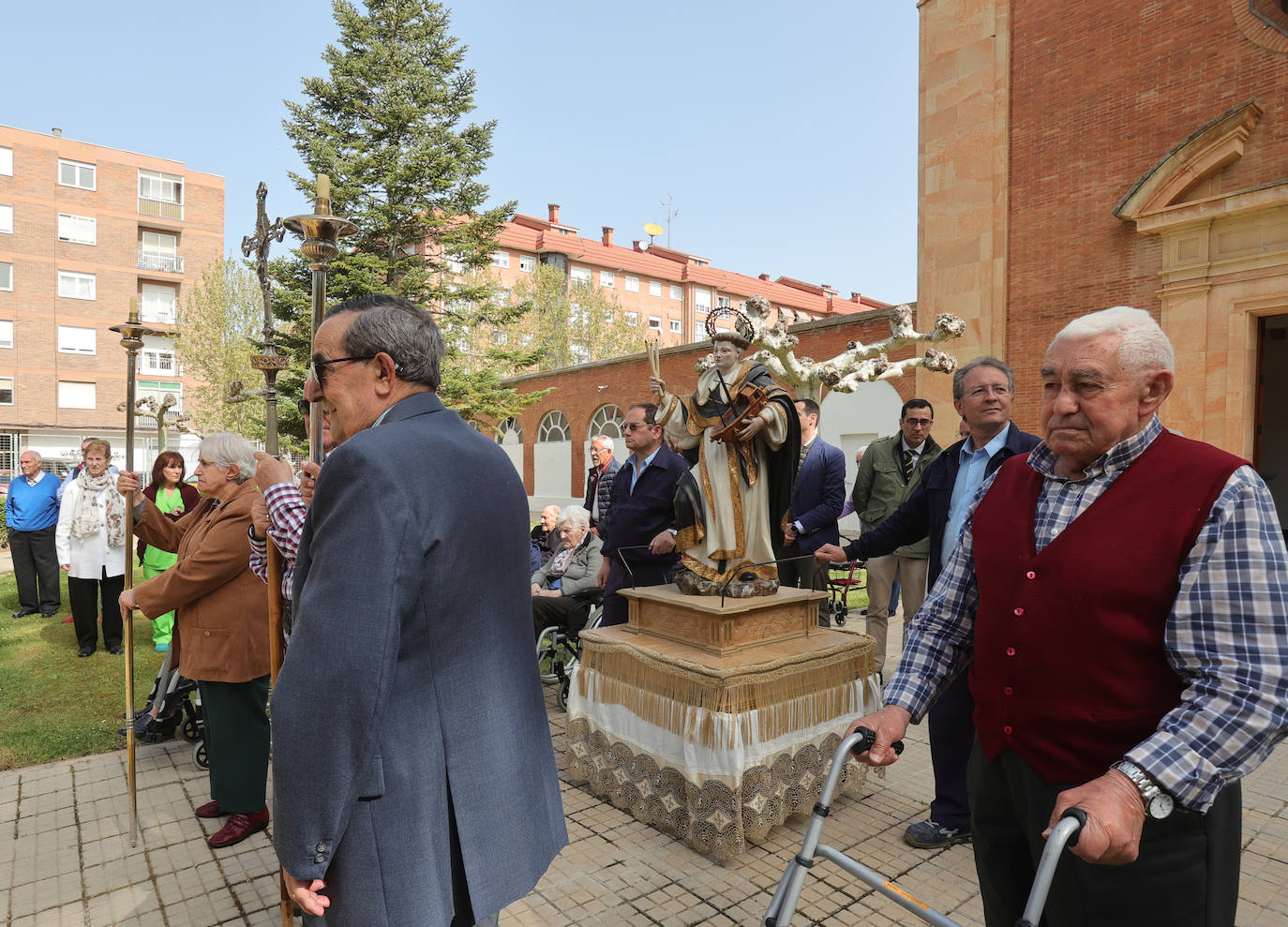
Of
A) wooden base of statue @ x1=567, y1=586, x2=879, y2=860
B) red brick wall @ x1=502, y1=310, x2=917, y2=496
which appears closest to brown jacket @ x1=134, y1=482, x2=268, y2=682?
wooden base of statue @ x1=567, y1=586, x2=879, y2=860

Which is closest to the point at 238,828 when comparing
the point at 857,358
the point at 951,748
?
the point at 951,748

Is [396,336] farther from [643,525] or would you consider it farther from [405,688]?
[643,525]

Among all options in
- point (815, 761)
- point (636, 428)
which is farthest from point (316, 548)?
point (636, 428)

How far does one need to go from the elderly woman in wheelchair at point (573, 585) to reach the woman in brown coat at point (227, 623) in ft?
8.38

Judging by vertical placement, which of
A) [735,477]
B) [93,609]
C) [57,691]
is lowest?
[57,691]

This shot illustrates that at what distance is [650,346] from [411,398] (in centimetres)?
291

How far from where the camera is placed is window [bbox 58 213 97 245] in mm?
38094

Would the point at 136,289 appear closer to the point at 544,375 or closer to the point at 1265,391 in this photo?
the point at 544,375

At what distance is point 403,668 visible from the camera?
1542 mm

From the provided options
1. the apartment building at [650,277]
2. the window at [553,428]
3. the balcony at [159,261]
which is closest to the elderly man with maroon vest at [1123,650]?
the window at [553,428]

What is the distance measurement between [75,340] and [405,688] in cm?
4712

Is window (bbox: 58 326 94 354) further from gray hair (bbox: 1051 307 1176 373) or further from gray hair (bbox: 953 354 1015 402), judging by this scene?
gray hair (bbox: 1051 307 1176 373)

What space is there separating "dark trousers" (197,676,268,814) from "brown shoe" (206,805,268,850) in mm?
33

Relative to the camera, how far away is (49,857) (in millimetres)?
3680
